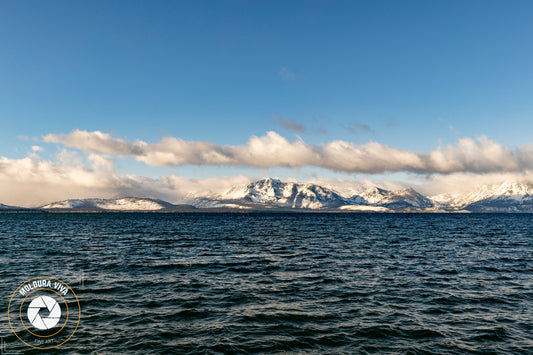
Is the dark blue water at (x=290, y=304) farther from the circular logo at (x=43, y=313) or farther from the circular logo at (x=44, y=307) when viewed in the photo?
the circular logo at (x=44, y=307)

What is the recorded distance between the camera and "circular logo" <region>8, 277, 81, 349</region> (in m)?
18.9

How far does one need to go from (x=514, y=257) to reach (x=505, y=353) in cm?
4084

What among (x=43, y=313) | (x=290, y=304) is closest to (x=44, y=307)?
(x=43, y=313)

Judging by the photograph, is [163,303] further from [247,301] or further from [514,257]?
[514,257]

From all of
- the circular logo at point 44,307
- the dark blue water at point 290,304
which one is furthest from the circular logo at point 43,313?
the dark blue water at point 290,304

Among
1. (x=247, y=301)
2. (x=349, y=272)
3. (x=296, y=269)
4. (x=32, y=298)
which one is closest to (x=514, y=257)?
(x=349, y=272)

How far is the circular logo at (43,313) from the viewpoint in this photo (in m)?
18.9

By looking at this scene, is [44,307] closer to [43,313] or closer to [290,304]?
[43,313]

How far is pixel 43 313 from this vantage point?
23.2 meters

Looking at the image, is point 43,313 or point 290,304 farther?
point 290,304

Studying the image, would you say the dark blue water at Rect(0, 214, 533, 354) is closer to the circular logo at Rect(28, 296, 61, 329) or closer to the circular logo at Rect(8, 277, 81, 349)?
the circular logo at Rect(8, 277, 81, 349)

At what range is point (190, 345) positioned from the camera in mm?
17828

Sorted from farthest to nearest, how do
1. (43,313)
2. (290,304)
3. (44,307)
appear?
(44,307), (290,304), (43,313)

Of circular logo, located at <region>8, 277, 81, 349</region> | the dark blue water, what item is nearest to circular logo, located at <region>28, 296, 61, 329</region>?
circular logo, located at <region>8, 277, 81, 349</region>
